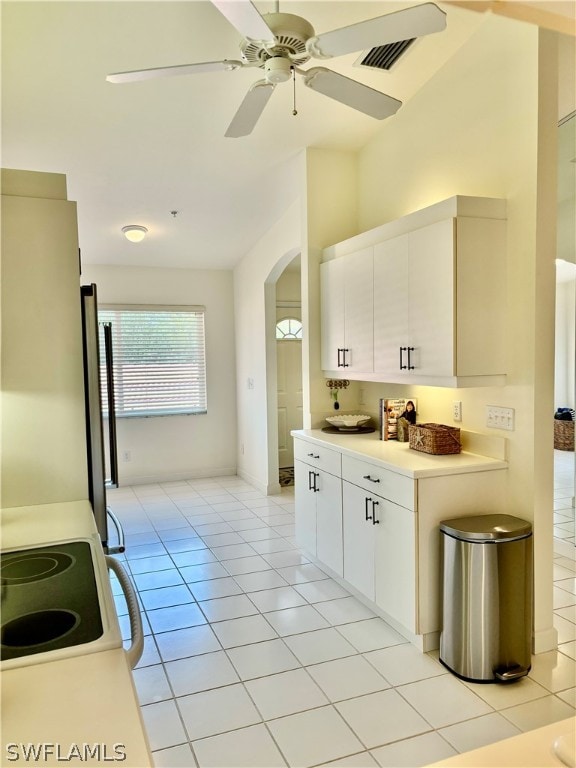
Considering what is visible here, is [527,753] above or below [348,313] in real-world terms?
below

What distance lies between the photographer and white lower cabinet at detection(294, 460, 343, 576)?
134 inches

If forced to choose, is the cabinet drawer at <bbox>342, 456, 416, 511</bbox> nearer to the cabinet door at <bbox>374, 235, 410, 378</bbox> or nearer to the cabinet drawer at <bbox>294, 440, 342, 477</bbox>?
the cabinet drawer at <bbox>294, 440, 342, 477</bbox>

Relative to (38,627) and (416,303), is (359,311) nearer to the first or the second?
(416,303)

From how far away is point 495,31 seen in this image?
270 centimetres

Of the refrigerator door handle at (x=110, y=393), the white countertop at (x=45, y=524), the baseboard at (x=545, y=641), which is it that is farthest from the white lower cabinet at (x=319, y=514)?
the white countertop at (x=45, y=524)

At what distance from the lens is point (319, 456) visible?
3.62 metres

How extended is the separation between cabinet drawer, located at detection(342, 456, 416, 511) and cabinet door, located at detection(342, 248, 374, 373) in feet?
2.23

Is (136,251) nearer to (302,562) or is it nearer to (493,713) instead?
(302,562)

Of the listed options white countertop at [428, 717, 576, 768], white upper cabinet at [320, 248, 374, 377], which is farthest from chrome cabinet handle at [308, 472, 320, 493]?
white countertop at [428, 717, 576, 768]

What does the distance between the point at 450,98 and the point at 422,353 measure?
1509 millimetres

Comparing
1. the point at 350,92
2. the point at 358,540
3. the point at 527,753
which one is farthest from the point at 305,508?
the point at 527,753

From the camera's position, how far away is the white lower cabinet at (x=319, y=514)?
3.41m

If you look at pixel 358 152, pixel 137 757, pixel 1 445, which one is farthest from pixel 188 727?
pixel 358 152

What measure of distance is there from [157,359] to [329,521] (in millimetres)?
3618
